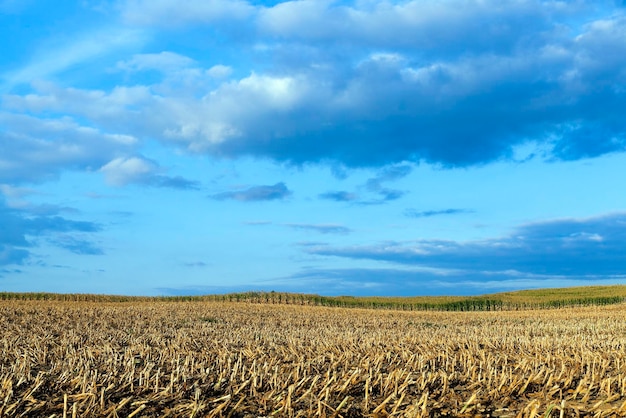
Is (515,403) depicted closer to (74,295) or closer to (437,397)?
(437,397)

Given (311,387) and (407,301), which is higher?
(311,387)

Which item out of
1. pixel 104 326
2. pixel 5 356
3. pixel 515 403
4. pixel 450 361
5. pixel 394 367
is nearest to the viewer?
pixel 515 403

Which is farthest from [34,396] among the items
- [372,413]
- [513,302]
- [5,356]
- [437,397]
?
[513,302]

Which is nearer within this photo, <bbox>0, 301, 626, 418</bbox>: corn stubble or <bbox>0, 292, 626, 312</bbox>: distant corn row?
<bbox>0, 301, 626, 418</bbox>: corn stubble

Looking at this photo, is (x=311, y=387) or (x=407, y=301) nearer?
(x=311, y=387)

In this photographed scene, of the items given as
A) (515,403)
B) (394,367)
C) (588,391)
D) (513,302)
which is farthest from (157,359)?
(513,302)

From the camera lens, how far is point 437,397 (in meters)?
7.04

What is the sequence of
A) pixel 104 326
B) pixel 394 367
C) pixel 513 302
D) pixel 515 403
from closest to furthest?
pixel 515 403
pixel 394 367
pixel 104 326
pixel 513 302

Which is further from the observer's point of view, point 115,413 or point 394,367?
point 394,367

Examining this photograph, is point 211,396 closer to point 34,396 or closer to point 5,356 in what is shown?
point 34,396

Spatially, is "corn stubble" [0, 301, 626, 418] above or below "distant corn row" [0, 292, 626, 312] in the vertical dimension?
above

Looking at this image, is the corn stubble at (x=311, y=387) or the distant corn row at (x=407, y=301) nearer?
the corn stubble at (x=311, y=387)

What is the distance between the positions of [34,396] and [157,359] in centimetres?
394

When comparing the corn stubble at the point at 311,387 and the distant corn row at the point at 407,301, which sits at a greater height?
the corn stubble at the point at 311,387
